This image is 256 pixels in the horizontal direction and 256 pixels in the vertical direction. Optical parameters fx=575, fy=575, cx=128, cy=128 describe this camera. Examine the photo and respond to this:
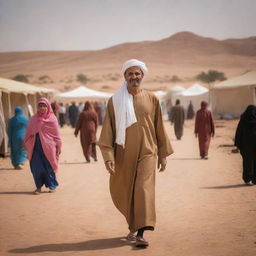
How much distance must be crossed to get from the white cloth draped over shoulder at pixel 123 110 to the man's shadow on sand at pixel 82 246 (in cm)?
94

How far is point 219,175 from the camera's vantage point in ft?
35.2

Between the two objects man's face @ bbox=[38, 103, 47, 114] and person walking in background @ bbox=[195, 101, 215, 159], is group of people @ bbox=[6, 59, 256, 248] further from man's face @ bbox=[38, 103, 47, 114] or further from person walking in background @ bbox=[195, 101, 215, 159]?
person walking in background @ bbox=[195, 101, 215, 159]

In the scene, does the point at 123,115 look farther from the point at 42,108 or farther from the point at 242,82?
the point at 242,82

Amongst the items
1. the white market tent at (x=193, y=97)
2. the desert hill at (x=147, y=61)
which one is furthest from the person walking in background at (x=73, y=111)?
the desert hill at (x=147, y=61)

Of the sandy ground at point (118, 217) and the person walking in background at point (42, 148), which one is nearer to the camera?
the sandy ground at point (118, 217)

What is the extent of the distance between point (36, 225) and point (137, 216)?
62.6 inches

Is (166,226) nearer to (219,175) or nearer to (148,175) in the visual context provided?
(148,175)

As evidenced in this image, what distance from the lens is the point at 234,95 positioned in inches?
1264

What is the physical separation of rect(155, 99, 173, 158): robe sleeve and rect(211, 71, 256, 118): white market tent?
23.7 m

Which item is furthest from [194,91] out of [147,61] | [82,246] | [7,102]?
[147,61]

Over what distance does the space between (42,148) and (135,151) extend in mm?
3663

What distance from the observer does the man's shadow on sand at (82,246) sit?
5281 mm

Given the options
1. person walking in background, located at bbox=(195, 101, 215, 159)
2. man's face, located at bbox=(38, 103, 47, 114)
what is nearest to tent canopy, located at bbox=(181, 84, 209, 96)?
person walking in background, located at bbox=(195, 101, 215, 159)

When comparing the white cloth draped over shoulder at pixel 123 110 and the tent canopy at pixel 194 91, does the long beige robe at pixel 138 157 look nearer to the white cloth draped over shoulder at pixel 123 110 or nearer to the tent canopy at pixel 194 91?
the white cloth draped over shoulder at pixel 123 110
